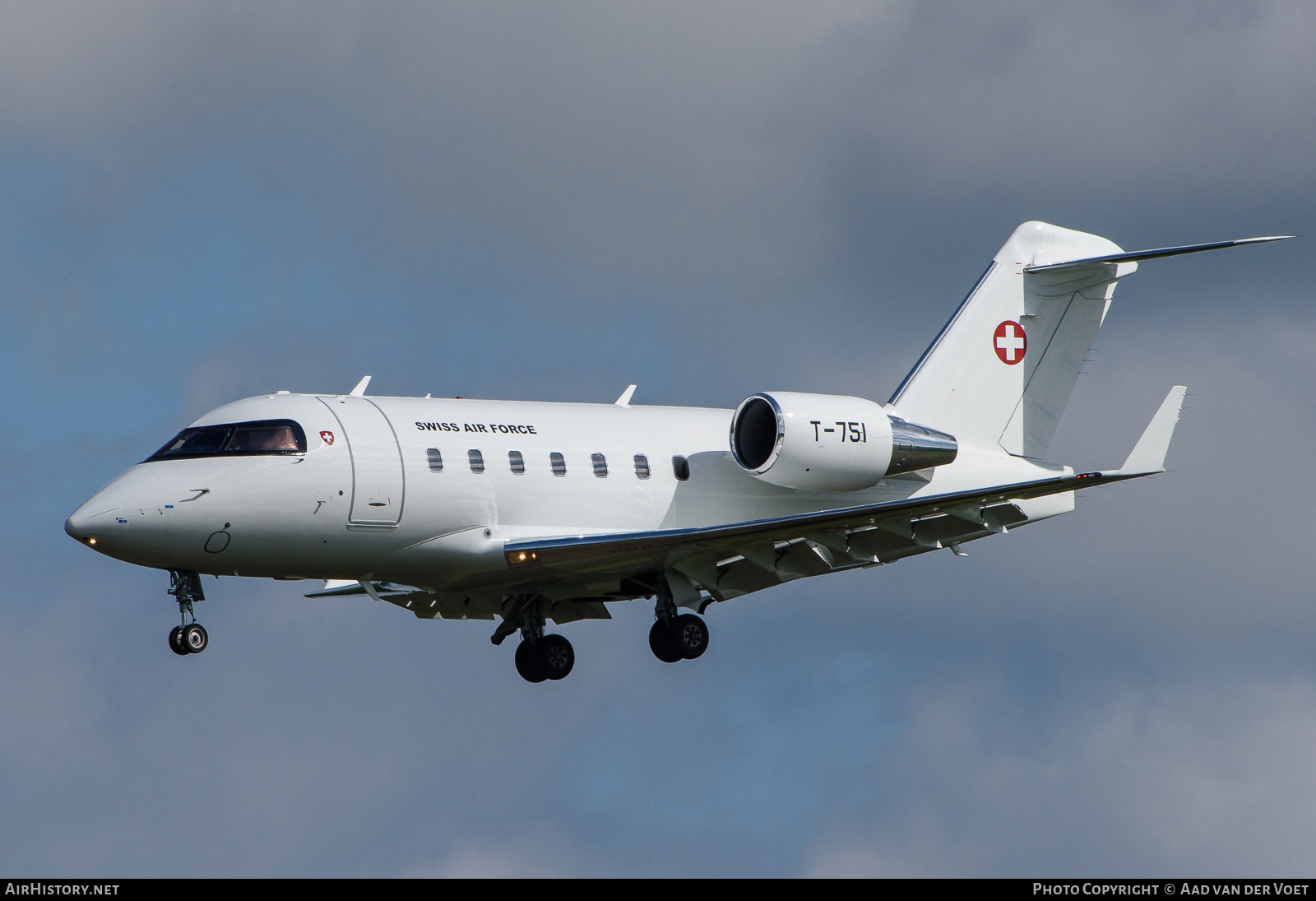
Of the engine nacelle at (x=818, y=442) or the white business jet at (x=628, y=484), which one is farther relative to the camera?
the engine nacelle at (x=818, y=442)

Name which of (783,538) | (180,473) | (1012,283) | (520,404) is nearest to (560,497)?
(520,404)

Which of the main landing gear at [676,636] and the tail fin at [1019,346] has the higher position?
the tail fin at [1019,346]

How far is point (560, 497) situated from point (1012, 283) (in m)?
10.0

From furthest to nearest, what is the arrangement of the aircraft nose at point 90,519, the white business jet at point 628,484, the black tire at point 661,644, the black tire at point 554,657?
1. the black tire at point 554,657
2. the black tire at point 661,644
3. the white business jet at point 628,484
4. the aircraft nose at point 90,519

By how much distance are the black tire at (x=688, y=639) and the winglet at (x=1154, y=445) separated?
7009 mm

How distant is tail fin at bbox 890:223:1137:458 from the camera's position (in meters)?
30.7

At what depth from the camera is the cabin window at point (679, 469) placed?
27.7 meters

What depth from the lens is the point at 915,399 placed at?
30.6 metres

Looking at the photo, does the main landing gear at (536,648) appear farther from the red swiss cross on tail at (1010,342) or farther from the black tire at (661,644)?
the red swiss cross on tail at (1010,342)

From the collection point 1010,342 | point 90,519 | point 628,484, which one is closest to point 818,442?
point 628,484

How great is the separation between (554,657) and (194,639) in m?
7.31

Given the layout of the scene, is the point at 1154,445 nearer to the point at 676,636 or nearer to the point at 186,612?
the point at 676,636

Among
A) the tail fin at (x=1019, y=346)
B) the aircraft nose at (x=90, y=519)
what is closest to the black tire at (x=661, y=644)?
the tail fin at (x=1019, y=346)

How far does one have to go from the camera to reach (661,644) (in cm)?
2781
